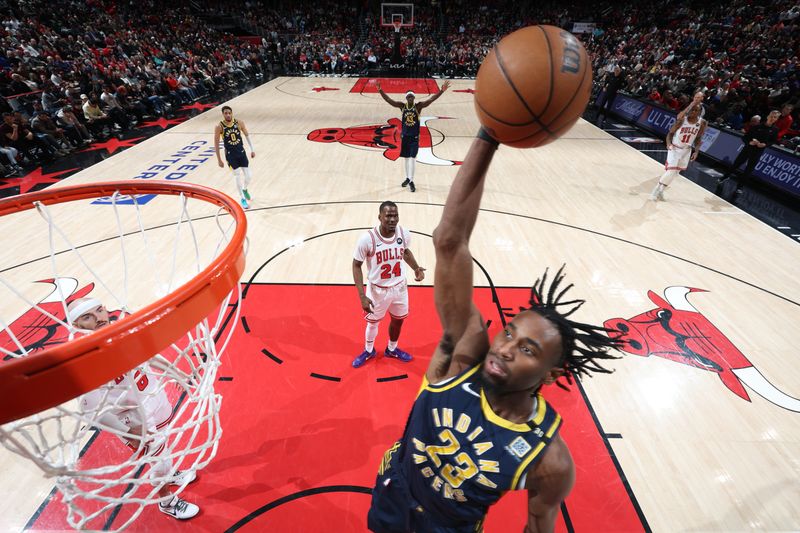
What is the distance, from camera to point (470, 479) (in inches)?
56.0

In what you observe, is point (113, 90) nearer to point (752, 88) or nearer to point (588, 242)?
point (588, 242)

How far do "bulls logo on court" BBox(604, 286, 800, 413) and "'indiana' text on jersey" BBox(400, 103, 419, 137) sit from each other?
447 centimetres

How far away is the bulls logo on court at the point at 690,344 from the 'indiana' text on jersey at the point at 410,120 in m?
4.47

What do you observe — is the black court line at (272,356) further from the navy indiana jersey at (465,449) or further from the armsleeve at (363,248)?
the navy indiana jersey at (465,449)

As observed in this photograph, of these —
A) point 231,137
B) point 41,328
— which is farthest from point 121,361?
point 231,137

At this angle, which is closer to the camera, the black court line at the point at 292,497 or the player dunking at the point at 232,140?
the black court line at the point at 292,497

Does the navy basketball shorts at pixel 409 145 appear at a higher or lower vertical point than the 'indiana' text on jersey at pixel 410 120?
lower

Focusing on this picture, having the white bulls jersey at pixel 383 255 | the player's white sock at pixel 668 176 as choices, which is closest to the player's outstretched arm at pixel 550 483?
the white bulls jersey at pixel 383 255

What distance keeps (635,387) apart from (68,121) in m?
12.5

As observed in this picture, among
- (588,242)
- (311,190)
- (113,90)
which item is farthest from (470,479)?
(113,90)

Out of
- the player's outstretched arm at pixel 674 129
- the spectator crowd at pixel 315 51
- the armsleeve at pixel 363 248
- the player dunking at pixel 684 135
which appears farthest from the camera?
the spectator crowd at pixel 315 51

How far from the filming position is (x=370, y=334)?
3.61 metres

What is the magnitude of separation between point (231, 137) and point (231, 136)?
0.05 feet

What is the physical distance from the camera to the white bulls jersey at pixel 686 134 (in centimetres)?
662
